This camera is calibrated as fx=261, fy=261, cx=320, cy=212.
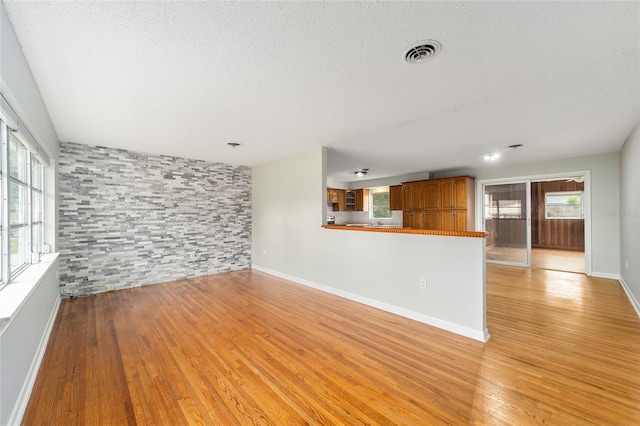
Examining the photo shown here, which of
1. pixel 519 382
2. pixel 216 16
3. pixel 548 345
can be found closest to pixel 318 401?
pixel 519 382

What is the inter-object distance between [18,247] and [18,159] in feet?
2.58

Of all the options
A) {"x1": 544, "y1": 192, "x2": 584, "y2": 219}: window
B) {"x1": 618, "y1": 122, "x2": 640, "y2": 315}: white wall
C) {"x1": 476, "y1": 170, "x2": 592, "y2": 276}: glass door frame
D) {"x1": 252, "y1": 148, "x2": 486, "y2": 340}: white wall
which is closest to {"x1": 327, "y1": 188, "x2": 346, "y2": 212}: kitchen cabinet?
{"x1": 252, "y1": 148, "x2": 486, "y2": 340}: white wall

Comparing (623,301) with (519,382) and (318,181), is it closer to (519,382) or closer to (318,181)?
(519,382)

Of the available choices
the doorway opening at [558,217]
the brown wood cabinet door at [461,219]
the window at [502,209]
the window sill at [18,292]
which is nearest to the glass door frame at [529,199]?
the window at [502,209]

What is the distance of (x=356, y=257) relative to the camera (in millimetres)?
3799

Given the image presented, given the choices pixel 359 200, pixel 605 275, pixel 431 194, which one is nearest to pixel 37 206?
pixel 431 194

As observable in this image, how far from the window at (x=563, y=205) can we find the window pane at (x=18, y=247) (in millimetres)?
12063

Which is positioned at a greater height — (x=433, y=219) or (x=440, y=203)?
(x=440, y=203)

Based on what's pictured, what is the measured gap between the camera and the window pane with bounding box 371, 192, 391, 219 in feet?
27.1

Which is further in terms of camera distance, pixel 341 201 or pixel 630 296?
pixel 341 201

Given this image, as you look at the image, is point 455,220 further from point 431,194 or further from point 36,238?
point 36,238

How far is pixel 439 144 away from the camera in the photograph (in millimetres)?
4129

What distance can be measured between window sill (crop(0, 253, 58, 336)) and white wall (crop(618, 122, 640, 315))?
5655mm

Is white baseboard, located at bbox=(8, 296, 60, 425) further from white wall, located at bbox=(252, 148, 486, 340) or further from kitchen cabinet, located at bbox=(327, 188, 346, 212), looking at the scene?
kitchen cabinet, located at bbox=(327, 188, 346, 212)
